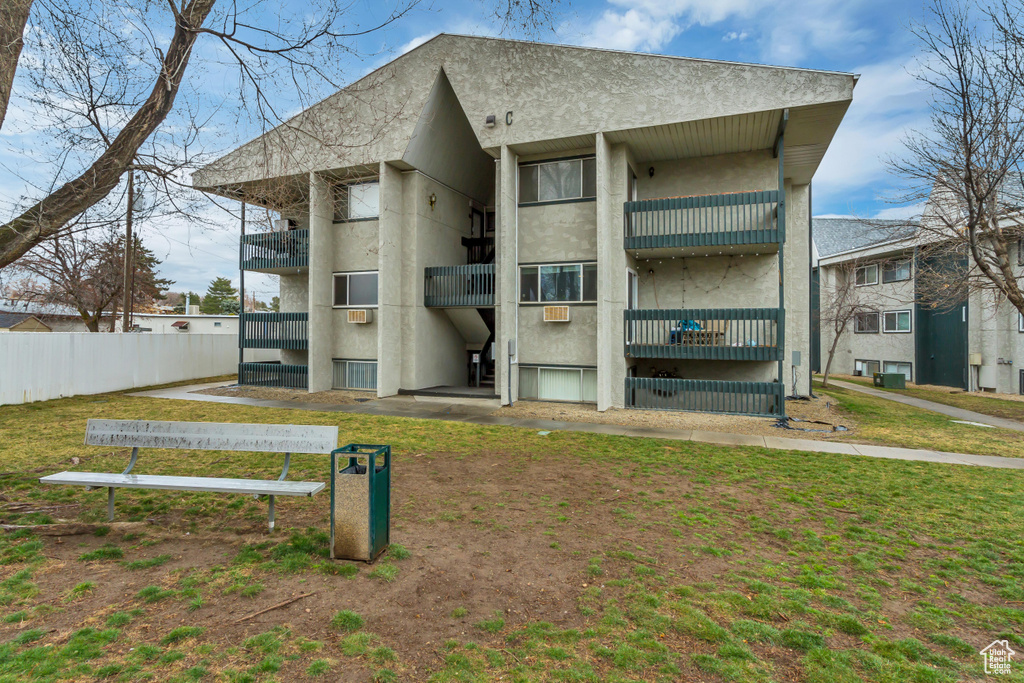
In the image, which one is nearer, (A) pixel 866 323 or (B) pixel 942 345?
(B) pixel 942 345

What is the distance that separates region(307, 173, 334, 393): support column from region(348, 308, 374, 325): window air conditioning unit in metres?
1.07

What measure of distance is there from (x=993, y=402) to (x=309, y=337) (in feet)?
77.1

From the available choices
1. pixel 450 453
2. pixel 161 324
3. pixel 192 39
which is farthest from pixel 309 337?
pixel 161 324

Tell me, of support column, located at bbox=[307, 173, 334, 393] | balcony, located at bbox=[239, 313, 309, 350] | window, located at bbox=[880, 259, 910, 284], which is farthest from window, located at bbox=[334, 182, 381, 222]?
window, located at bbox=[880, 259, 910, 284]

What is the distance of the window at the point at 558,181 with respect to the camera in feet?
50.1

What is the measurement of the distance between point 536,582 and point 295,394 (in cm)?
1501

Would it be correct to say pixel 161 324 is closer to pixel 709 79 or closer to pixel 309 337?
pixel 309 337

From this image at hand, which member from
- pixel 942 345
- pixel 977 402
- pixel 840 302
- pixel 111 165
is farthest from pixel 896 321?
pixel 111 165

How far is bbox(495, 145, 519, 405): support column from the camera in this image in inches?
596

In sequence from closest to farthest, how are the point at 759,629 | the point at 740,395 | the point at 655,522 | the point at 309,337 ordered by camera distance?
the point at 759,629 < the point at 655,522 < the point at 740,395 < the point at 309,337

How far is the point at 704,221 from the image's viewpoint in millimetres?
14422

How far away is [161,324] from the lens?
45969mm
